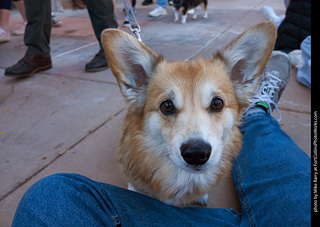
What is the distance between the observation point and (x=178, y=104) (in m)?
1.59

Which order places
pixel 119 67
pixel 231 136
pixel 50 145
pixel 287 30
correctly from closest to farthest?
pixel 119 67 → pixel 231 136 → pixel 50 145 → pixel 287 30

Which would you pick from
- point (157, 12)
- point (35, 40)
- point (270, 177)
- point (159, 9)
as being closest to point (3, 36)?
point (35, 40)

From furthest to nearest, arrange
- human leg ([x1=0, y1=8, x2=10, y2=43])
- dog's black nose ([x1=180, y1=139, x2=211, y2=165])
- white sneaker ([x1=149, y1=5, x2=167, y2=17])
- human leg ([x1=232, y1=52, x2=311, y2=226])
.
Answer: white sneaker ([x1=149, y1=5, x2=167, y2=17]) → human leg ([x1=0, y1=8, x2=10, y2=43]) → human leg ([x1=232, y1=52, x2=311, y2=226]) → dog's black nose ([x1=180, y1=139, x2=211, y2=165])

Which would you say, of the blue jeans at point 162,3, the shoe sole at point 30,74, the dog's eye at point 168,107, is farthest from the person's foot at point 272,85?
the blue jeans at point 162,3

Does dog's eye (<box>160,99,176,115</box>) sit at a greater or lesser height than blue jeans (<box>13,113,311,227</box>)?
greater

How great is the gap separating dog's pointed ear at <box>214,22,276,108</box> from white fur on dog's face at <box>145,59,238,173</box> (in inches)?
4.6

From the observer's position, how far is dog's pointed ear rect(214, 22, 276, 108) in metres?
1.57

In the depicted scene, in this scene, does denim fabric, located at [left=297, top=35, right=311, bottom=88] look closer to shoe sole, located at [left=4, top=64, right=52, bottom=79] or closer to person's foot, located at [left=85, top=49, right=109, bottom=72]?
person's foot, located at [left=85, top=49, right=109, bottom=72]

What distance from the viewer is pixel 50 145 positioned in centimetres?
239

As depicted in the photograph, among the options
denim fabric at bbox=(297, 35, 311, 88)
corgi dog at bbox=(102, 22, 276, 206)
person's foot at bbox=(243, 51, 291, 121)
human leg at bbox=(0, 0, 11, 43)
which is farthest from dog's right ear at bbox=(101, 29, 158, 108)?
human leg at bbox=(0, 0, 11, 43)

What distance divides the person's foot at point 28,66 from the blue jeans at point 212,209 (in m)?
2.93

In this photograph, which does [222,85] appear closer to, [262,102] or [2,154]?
[262,102]

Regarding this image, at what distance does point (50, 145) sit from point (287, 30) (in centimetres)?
384

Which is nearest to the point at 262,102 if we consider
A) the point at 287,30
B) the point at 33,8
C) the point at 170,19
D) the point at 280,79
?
the point at 280,79
